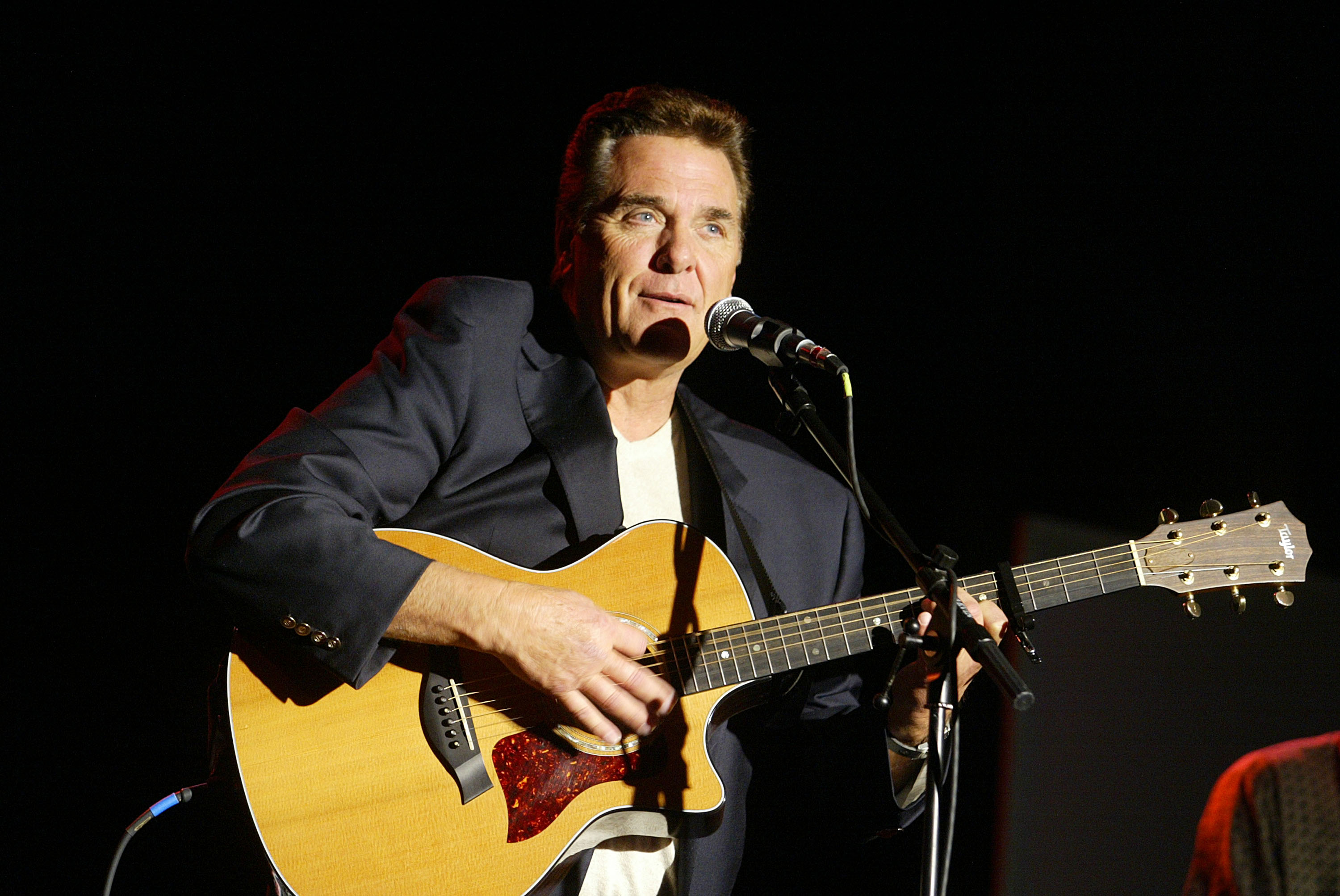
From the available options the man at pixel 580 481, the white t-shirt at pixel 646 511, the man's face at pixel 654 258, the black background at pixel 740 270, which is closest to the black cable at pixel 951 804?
the man at pixel 580 481

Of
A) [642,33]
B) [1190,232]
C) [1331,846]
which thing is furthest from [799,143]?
[1331,846]

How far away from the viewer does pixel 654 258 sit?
7.98ft

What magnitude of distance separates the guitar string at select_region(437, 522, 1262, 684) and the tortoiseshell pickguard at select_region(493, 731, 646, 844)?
263mm

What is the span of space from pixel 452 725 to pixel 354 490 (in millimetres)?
592

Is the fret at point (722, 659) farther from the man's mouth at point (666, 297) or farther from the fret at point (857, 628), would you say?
the man's mouth at point (666, 297)

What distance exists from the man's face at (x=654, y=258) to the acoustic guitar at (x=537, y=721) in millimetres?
581

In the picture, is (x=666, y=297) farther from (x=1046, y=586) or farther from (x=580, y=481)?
(x=1046, y=586)

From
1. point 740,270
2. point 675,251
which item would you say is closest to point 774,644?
point 675,251

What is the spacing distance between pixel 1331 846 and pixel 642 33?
311 centimetres

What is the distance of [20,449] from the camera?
2324 millimetres

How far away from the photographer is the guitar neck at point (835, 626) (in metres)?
2.07

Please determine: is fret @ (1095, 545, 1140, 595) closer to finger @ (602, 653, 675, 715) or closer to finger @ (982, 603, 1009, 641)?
finger @ (982, 603, 1009, 641)

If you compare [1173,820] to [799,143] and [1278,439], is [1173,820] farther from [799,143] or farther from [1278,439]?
[799,143]

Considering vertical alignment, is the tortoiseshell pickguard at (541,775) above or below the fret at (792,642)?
below
